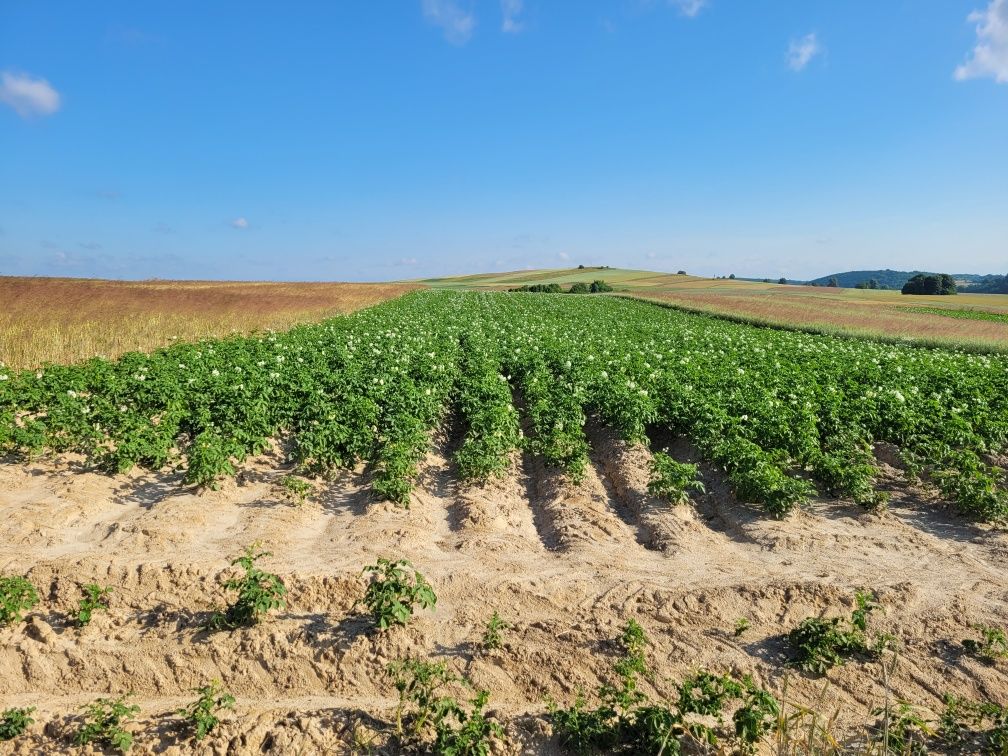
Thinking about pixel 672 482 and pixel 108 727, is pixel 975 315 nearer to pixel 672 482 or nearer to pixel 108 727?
pixel 672 482

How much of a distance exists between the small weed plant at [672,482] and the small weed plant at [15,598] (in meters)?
6.58

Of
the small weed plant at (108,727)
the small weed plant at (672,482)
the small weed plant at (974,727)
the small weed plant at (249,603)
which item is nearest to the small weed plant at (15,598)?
the small weed plant at (108,727)

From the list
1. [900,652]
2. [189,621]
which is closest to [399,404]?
[189,621]

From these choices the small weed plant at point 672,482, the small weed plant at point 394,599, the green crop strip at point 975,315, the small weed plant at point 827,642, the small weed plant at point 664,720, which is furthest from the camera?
the green crop strip at point 975,315

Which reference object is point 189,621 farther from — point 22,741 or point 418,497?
point 418,497

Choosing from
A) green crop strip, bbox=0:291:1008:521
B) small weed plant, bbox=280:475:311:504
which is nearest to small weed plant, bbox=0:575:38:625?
green crop strip, bbox=0:291:1008:521

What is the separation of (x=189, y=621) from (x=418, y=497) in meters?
3.03

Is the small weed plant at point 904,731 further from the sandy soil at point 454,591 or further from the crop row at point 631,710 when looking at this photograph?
the sandy soil at point 454,591

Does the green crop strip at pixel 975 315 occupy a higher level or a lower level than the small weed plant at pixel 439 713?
higher

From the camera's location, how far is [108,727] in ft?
12.3

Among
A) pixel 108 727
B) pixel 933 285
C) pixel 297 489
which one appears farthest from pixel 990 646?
pixel 933 285

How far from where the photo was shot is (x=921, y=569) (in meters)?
5.89

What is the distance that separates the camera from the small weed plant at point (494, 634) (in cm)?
455

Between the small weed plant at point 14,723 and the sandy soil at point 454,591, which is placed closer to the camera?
the small weed plant at point 14,723
